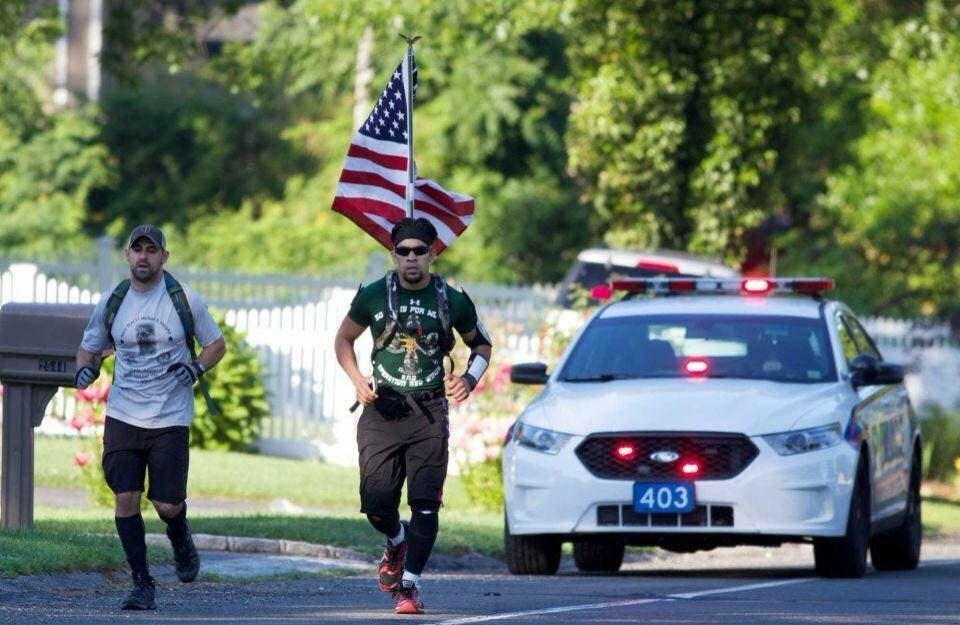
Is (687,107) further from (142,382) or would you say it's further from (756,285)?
(142,382)

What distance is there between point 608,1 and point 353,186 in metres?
11.1

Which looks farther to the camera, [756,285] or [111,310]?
[756,285]

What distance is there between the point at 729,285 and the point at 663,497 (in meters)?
2.27

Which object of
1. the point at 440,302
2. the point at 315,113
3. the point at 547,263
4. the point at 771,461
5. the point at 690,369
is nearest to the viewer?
the point at 440,302

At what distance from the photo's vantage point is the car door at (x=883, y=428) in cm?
1356

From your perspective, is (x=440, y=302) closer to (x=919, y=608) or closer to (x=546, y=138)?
(x=919, y=608)

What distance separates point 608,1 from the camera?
931 inches

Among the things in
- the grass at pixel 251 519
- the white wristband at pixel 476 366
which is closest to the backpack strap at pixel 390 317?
the white wristband at pixel 476 366

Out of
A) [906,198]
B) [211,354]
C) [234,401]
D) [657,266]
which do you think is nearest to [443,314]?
[211,354]

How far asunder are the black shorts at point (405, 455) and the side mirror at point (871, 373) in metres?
3.62

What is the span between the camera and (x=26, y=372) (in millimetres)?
12500

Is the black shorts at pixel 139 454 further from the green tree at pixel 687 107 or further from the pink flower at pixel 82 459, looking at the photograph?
the green tree at pixel 687 107

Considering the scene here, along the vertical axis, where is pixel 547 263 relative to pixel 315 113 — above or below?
below

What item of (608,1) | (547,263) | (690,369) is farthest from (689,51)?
(547,263)
